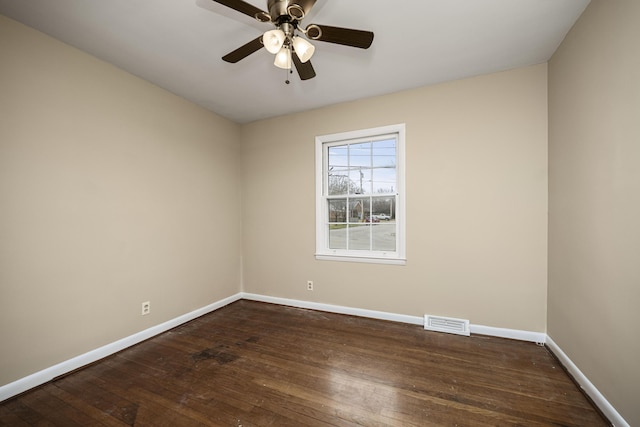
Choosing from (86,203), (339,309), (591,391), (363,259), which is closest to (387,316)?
(339,309)

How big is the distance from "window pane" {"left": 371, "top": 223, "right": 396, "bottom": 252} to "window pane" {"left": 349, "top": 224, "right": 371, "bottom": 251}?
0.25 feet

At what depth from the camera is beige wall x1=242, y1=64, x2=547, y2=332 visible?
2.46 meters

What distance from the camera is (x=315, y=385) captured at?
1.89 meters

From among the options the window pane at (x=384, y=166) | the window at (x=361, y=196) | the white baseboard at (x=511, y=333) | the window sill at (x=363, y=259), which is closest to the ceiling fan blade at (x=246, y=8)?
the window at (x=361, y=196)

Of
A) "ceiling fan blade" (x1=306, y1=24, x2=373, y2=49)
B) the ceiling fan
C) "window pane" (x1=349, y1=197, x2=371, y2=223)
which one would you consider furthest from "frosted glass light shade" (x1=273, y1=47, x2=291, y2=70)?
"window pane" (x1=349, y1=197, x2=371, y2=223)

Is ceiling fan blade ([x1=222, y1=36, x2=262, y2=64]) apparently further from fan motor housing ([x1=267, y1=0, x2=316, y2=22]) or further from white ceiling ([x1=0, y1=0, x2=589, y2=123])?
white ceiling ([x1=0, y1=0, x2=589, y2=123])

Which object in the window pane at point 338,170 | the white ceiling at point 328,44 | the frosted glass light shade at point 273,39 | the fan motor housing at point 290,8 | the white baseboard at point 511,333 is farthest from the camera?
the window pane at point 338,170

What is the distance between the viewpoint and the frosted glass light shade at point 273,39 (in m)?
1.46

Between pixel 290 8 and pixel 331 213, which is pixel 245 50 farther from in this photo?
→ pixel 331 213

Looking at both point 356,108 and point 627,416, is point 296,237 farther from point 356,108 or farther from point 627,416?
point 627,416

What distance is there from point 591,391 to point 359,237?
2231 millimetres

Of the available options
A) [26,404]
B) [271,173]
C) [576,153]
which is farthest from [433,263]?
[26,404]

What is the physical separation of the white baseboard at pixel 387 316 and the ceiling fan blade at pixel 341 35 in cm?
271

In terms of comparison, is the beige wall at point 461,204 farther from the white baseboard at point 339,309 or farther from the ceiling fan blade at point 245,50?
the ceiling fan blade at point 245,50
